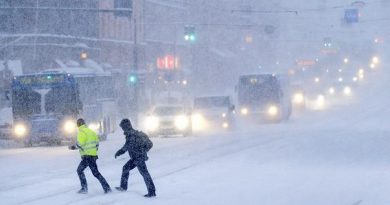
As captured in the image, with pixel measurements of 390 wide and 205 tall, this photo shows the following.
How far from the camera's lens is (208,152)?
29125 mm

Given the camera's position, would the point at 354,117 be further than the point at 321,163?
Yes

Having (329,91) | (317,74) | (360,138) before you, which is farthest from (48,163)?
(317,74)

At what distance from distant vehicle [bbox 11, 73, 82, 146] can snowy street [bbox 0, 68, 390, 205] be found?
37.6 inches

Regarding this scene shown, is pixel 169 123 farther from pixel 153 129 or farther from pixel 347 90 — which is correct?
pixel 347 90

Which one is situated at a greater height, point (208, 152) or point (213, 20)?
point (213, 20)

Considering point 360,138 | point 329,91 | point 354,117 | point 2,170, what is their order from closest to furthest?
point 2,170 → point 360,138 → point 354,117 → point 329,91

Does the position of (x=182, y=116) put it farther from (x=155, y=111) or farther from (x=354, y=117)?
(x=354, y=117)

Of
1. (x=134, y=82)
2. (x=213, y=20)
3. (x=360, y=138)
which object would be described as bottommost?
(x=360, y=138)

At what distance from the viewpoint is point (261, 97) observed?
50.6 meters

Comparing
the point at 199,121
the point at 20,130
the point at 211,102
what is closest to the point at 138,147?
the point at 20,130

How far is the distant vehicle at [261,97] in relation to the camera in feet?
166

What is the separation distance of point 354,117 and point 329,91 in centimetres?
4956

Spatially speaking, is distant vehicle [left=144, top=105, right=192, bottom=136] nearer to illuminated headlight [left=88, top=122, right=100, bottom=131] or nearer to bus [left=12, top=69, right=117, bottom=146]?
illuminated headlight [left=88, top=122, right=100, bottom=131]

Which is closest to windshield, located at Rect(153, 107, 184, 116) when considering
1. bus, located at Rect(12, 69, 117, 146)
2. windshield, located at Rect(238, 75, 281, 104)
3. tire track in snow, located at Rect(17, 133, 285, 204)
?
tire track in snow, located at Rect(17, 133, 285, 204)
